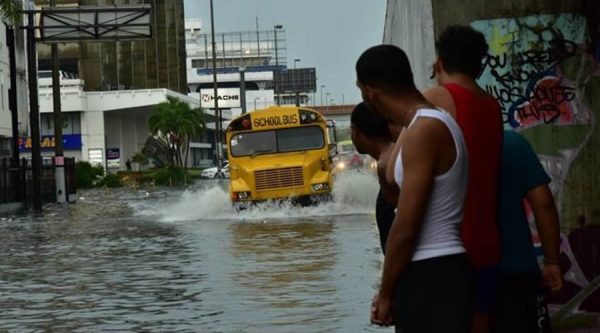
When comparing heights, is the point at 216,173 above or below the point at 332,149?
below

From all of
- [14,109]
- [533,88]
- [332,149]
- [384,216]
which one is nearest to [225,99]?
[14,109]

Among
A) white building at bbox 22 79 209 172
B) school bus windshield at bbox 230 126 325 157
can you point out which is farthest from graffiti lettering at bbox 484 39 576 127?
white building at bbox 22 79 209 172

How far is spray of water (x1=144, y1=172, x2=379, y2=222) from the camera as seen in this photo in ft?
92.1

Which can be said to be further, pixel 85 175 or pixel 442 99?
pixel 85 175

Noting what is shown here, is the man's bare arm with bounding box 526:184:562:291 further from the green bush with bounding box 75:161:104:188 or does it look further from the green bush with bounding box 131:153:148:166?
the green bush with bounding box 131:153:148:166

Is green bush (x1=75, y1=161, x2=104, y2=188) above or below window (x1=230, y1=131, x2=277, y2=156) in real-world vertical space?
below

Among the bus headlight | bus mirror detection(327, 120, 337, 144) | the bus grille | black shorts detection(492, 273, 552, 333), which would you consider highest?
bus mirror detection(327, 120, 337, 144)

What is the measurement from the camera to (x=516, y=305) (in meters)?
5.22

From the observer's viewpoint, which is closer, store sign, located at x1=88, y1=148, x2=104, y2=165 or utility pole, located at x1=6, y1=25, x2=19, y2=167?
utility pole, located at x1=6, y1=25, x2=19, y2=167

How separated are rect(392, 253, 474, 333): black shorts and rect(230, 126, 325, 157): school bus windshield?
80.2 feet

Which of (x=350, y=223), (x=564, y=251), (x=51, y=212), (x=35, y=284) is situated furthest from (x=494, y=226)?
(x=51, y=212)

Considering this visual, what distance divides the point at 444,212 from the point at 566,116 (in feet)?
12.4

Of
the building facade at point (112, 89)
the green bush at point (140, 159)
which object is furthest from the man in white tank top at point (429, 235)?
the green bush at point (140, 159)

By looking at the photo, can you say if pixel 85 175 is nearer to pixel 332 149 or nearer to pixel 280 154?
pixel 332 149
